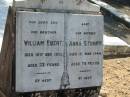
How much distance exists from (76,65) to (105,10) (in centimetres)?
667

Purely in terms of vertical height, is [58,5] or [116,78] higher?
[58,5]

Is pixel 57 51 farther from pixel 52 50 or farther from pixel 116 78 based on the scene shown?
pixel 116 78

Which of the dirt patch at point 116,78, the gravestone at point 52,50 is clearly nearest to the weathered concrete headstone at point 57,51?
the gravestone at point 52,50

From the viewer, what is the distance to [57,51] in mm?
5098

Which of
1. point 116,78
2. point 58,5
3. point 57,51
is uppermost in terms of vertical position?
point 58,5

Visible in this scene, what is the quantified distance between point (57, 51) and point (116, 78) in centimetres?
188

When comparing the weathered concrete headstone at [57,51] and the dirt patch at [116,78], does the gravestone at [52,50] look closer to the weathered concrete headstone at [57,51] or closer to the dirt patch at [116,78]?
the weathered concrete headstone at [57,51]

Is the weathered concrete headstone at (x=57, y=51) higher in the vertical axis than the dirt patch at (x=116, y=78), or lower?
higher

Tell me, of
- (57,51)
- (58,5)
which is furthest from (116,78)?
(58,5)

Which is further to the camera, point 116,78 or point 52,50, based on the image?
point 116,78

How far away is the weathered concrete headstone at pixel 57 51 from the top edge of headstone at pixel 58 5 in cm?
10

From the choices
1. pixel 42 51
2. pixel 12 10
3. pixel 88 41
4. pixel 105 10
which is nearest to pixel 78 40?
pixel 88 41

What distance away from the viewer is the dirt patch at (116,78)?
20.0 feet

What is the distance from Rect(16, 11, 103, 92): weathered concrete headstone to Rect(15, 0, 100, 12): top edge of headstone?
0.10 meters
